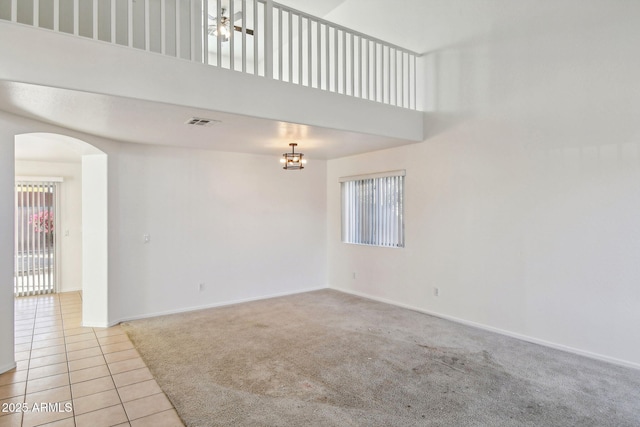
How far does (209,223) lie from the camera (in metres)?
5.75

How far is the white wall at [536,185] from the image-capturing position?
349 centimetres

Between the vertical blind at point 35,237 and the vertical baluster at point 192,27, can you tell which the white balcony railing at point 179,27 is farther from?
the vertical blind at point 35,237

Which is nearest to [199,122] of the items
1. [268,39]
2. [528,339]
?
[268,39]

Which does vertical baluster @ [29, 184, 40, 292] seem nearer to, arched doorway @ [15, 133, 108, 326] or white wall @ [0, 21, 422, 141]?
arched doorway @ [15, 133, 108, 326]

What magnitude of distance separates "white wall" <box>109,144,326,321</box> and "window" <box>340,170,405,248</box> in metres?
0.60

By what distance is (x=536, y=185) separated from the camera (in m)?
4.09

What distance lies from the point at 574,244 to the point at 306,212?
4.29 metres

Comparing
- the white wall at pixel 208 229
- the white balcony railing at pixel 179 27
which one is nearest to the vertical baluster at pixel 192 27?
the white balcony railing at pixel 179 27

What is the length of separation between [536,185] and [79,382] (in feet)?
16.7

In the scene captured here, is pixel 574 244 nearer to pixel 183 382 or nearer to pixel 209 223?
pixel 183 382

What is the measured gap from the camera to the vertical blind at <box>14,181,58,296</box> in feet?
21.2

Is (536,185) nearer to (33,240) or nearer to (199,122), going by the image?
(199,122)

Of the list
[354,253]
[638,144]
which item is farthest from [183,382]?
[638,144]

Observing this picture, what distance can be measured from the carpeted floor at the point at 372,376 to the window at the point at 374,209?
62.4 inches
